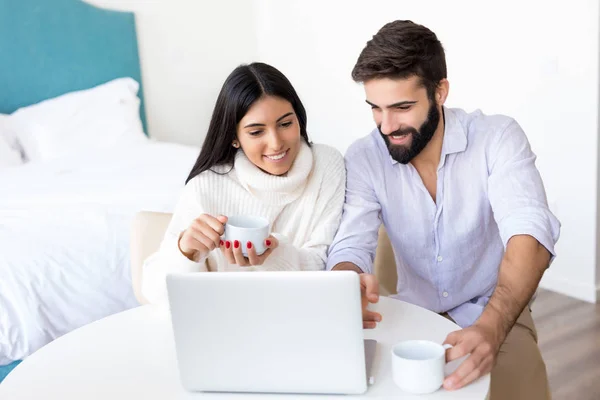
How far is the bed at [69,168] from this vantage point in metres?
2.12

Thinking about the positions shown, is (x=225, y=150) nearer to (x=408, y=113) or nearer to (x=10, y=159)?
(x=408, y=113)

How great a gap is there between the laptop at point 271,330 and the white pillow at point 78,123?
2.73 meters

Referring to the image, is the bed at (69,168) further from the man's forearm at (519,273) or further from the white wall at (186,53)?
the man's forearm at (519,273)

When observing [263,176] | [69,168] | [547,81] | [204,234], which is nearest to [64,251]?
[263,176]

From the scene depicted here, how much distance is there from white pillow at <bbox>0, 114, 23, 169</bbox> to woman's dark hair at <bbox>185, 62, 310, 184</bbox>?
2.08 metres

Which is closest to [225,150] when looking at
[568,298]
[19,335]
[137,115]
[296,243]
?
[296,243]

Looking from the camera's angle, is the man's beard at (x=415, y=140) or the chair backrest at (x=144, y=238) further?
the chair backrest at (x=144, y=238)

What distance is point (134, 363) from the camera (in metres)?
1.28

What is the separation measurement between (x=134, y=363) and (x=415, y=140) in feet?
2.74

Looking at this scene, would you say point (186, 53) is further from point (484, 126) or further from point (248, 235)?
point (248, 235)

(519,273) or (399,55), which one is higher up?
(399,55)

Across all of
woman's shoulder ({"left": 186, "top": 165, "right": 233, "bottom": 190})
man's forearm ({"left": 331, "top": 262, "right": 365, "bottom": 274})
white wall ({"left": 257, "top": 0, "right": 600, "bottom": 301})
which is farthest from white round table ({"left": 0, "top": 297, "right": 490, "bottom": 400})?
white wall ({"left": 257, "top": 0, "right": 600, "bottom": 301})

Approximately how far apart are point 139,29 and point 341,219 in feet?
9.82

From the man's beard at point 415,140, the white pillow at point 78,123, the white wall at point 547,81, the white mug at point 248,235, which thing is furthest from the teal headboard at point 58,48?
the white mug at point 248,235
